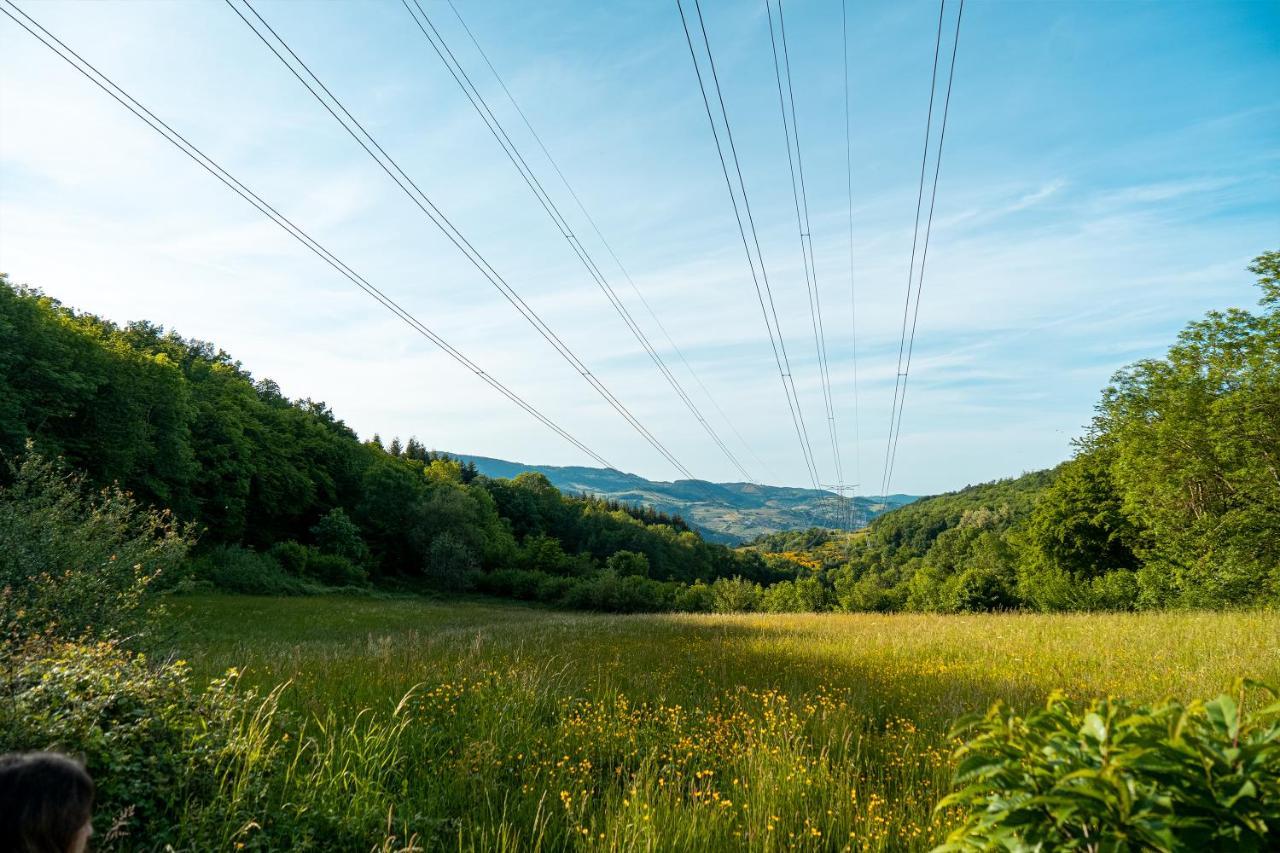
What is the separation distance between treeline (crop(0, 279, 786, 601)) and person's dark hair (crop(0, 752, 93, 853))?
60.5 ft

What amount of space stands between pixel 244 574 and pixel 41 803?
49.6 meters

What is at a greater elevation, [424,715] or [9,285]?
[9,285]

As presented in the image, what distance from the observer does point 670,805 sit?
16.1ft

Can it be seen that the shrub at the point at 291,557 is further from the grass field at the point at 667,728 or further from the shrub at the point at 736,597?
the grass field at the point at 667,728

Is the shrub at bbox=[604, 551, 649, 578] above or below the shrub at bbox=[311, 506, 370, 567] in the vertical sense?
below

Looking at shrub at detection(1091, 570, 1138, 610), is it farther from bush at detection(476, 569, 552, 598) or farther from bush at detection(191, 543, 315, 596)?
bush at detection(191, 543, 315, 596)

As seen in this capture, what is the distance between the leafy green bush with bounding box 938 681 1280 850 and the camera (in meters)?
1.63

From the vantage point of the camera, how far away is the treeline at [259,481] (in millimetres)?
38812

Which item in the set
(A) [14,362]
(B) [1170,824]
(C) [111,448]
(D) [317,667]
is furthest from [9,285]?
(B) [1170,824]

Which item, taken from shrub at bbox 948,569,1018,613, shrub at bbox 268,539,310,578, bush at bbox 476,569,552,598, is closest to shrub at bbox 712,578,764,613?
shrub at bbox 948,569,1018,613

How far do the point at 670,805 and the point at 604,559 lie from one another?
347 ft

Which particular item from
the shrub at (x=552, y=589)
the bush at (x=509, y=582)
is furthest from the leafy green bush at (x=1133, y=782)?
the bush at (x=509, y=582)

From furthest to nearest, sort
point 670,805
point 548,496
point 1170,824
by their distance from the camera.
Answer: point 548,496, point 670,805, point 1170,824

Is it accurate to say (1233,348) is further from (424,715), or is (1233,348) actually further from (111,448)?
(111,448)
